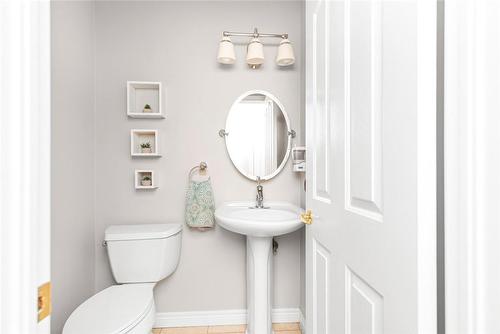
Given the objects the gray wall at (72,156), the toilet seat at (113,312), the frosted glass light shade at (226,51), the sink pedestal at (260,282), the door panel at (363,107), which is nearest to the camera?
Answer: the door panel at (363,107)

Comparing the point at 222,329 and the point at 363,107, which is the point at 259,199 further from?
the point at 363,107

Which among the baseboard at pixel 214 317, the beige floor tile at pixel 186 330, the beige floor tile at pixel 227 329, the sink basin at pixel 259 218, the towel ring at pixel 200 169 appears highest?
the towel ring at pixel 200 169

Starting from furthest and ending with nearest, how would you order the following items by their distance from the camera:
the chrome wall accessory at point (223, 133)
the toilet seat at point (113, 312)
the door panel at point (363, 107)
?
1. the chrome wall accessory at point (223, 133)
2. the toilet seat at point (113, 312)
3. the door panel at point (363, 107)

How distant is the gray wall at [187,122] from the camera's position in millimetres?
1904

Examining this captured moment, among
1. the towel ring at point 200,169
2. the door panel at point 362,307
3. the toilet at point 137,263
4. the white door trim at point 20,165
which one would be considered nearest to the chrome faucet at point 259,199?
the towel ring at point 200,169

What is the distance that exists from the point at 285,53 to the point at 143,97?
1032 millimetres

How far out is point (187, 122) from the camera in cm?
194

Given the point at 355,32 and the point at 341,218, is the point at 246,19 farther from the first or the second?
the point at 341,218

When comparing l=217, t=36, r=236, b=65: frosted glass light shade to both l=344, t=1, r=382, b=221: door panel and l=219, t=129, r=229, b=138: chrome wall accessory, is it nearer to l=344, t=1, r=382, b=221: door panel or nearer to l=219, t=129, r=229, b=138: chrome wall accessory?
l=219, t=129, r=229, b=138: chrome wall accessory

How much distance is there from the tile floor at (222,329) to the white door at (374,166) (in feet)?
3.18

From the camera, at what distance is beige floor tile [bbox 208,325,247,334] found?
6.17 ft

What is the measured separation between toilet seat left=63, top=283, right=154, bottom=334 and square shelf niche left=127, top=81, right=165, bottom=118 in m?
1.09

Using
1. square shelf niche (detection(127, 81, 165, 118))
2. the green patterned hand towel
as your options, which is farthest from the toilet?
square shelf niche (detection(127, 81, 165, 118))

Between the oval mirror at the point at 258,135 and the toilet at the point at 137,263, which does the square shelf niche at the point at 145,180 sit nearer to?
the toilet at the point at 137,263
